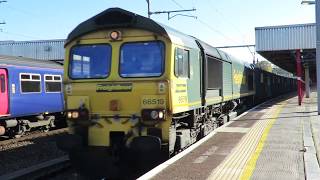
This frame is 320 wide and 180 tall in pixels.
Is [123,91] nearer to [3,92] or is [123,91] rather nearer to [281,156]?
[281,156]

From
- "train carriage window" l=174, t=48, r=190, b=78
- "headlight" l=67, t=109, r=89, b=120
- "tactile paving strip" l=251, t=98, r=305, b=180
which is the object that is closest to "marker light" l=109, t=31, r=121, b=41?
"train carriage window" l=174, t=48, r=190, b=78

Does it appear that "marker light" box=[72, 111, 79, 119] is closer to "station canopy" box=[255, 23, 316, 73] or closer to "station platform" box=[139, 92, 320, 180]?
"station platform" box=[139, 92, 320, 180]

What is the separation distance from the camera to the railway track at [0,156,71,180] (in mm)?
9578

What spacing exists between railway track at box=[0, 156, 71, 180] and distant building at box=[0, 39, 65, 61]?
42.7 m

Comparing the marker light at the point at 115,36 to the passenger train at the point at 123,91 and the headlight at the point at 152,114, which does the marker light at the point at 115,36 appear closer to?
the passenger train at the point at 123,91

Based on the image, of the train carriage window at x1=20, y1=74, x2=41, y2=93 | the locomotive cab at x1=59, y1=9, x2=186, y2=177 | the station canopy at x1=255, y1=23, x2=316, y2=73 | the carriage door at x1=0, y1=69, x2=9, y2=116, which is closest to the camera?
the locomotive cab at x1=59, y1=9, x2=186, y2=177

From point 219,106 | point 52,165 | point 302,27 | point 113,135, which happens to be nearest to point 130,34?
point 113,135

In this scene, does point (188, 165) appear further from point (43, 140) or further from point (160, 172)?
point (43, 140)

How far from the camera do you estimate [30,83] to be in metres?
17.8

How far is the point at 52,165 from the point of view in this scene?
34.6ft

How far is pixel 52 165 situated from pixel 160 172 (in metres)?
3.52

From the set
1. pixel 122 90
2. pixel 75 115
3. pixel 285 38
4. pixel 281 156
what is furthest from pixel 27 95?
pixel 285 38

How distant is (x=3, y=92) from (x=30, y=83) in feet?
6.38

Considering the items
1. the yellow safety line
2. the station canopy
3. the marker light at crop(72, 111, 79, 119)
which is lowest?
the yellow safety line
